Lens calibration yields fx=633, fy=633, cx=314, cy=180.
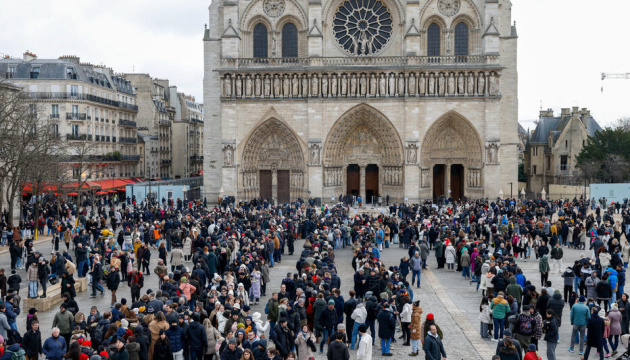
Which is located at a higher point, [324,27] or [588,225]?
[324,27]

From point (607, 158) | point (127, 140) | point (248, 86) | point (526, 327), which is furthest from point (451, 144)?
point (526, 327)

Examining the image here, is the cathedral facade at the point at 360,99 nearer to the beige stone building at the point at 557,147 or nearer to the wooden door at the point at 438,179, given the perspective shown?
the wooden door at the point at 438,179

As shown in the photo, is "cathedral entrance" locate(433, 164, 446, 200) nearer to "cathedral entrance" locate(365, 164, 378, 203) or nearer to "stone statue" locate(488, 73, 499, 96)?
"cathedral entrance" locate(365, 164, 378, 203)

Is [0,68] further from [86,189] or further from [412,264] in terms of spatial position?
[412,264]

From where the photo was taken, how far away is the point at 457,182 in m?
42.4

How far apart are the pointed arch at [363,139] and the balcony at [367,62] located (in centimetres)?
280

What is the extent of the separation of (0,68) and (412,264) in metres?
35.7

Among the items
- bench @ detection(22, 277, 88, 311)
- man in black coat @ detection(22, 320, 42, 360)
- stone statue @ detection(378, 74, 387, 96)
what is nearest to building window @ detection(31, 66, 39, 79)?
stone statue @ detection(378, 74, 387, 96)

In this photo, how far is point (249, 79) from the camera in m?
39.8

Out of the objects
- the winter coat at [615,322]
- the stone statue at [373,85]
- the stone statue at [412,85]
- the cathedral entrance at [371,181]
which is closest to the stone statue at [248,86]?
the stone statue at [373,85]

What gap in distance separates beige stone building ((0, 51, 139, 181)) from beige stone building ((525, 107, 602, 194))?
3345 cm

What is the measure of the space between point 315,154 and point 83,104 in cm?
1670

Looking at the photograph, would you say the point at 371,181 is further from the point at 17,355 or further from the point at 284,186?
the point at 17,355

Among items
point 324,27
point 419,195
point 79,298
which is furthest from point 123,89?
point 79,298
